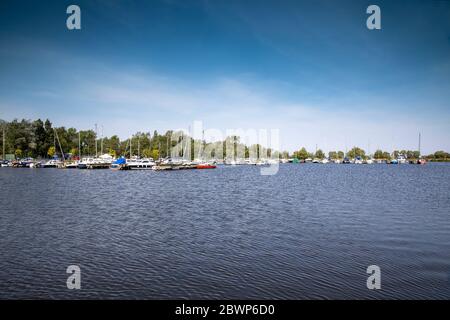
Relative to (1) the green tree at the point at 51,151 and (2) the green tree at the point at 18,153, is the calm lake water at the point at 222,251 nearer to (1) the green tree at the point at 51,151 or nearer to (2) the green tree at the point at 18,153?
(1) the green tree at the point at 51,151

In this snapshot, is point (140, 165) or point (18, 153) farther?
point (18, 153)

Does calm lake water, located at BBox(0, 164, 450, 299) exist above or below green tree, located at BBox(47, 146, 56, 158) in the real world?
below

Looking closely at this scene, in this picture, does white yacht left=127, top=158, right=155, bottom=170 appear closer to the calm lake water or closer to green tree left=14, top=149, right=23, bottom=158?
green tree left=14, top=149, right=23, bottom=158

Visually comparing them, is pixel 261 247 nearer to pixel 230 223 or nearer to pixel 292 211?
pixel 230 223

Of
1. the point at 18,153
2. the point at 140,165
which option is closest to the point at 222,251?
the point at 140,165

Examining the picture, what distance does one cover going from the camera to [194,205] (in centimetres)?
4228

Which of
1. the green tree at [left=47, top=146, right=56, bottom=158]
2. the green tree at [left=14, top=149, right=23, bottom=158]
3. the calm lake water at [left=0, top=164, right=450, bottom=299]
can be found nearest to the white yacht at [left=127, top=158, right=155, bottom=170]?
the green tree at [left=47, top=146, right=56, bottom=158]

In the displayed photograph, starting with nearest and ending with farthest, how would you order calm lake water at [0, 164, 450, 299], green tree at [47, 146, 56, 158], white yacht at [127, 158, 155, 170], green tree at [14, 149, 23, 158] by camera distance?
calm lake water at [0, 164, 450, 299]
white yacht at [127, 158, 155, 170]
green tree at [14, 149, 23, 158]
green tree at [47, 146, 56, 158]

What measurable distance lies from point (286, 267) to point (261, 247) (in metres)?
4.32

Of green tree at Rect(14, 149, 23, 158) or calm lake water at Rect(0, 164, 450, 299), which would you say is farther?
green tree at Rect(14, 149, 23, 158)

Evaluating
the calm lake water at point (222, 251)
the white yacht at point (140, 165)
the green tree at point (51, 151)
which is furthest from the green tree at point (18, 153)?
the calm lake water at point (222, 251)

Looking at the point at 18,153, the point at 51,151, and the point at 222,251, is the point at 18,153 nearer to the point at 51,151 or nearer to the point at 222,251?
the point at 51,151

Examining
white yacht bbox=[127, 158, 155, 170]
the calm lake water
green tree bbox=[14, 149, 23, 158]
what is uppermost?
green tree bbox=[14, 149, 23, 158]
